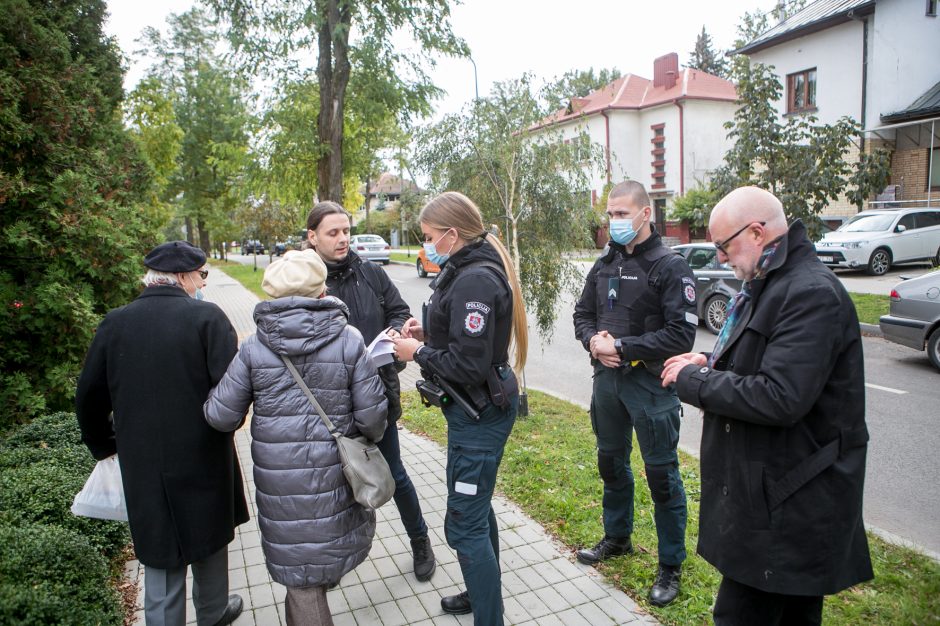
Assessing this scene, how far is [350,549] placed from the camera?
8.62 feet

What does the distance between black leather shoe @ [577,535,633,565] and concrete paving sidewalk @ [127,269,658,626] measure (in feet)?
0.20

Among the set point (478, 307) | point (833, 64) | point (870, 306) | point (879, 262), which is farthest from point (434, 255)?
point (833, 64)

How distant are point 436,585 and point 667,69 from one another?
3891 cm

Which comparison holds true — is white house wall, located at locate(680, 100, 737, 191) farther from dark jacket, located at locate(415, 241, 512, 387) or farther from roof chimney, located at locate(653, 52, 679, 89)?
dark jacket, located at locate(415, 241, 512, 387)

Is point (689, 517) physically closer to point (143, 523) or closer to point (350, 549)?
point (350, 549)

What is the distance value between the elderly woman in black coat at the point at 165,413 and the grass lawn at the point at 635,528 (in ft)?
7.41

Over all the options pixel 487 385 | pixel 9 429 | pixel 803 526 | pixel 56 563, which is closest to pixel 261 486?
pixel 487 385

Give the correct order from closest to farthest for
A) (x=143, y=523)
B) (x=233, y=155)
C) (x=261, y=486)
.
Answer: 1. (x=261, y=486)
2. (x=143, y=523)
3. (x=233, y=155)

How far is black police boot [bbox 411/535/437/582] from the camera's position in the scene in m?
3.68

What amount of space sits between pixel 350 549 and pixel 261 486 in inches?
17.7

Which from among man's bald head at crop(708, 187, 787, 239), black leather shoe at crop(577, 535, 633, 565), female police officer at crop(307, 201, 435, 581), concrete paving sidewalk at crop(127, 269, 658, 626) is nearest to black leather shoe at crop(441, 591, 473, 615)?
concrete paving sidewalk at crop(127, 269, 658, 626)

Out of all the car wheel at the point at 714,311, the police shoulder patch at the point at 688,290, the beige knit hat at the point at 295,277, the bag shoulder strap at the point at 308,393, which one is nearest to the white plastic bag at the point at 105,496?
the bag shoulder strap at the point at 308,393

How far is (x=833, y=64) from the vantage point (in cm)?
2227

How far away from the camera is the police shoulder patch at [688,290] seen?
11.2ft
